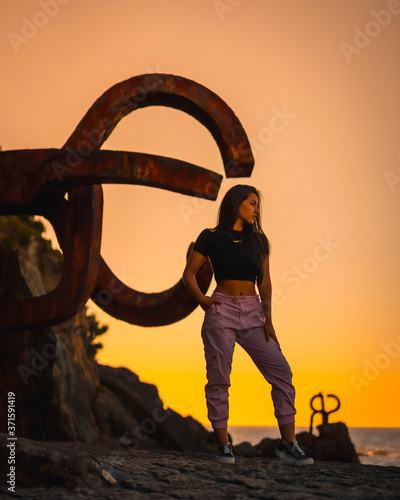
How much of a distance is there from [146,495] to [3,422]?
3.04 meters

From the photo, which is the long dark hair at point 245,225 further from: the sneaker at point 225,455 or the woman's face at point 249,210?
the sneaker at point 225,455

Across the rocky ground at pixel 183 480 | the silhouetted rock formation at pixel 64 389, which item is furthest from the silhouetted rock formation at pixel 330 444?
the rocky ground at pixel 183 480

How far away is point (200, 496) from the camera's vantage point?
114 inches

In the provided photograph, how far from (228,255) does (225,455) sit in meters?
1.32

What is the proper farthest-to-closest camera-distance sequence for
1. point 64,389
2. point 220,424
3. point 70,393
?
point 70,393, point 64,389, point 220,424

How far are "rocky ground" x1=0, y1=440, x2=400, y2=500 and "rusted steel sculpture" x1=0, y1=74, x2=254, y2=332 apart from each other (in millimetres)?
1797

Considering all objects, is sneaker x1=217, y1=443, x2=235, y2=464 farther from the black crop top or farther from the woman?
the black crop top

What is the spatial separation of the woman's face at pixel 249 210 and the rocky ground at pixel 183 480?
169 centimetres

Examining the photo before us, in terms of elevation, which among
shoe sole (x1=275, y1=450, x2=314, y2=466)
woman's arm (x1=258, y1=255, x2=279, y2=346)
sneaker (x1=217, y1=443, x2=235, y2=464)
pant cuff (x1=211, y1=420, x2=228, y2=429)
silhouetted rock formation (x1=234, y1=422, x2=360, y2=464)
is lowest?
silhouetted rock formation (x1=234, y1=422, x2=360, y2=464)

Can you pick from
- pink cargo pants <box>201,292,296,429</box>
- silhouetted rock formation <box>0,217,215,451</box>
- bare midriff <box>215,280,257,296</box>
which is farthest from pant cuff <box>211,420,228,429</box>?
silhouetted rock formation <box>0,217,215,451</box>

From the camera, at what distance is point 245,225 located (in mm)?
4727

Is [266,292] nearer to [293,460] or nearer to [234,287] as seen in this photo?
[234,287]

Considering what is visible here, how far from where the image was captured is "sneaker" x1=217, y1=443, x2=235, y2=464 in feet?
13.5

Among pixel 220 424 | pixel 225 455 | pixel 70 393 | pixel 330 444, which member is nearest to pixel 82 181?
pixel 220 424
